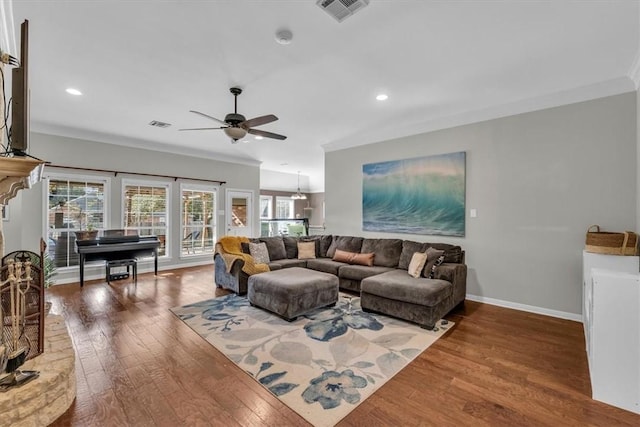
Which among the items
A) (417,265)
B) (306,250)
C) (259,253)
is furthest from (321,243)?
(417,265)

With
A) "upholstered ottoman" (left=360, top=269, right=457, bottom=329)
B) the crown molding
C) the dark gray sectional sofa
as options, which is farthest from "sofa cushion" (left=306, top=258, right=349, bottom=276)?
the crown molding

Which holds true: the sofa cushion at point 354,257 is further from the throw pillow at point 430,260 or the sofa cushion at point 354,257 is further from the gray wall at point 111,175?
the gray wall at point 111,175

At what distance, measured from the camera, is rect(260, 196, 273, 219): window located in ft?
36.5

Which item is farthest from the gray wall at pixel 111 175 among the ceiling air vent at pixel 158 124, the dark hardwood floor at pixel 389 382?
the dark hardwood floor at pixel 389 382

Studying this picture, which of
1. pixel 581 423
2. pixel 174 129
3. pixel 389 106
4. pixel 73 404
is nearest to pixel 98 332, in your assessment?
pixel 73 404

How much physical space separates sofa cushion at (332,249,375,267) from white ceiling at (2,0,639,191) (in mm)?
2222

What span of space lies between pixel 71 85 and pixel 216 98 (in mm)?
1626

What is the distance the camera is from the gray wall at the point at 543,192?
3252mm

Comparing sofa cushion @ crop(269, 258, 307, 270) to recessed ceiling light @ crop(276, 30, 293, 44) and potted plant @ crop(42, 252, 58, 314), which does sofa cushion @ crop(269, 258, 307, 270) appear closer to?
potted plant @ crop(42, 252, 58, 314)

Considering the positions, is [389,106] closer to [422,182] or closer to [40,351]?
[422,182]

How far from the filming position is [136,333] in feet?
10.0

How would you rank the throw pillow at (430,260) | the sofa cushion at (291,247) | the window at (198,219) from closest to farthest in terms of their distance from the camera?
the throw pillow at (430,260), the sofa cushion at (291,247), the window at (198,219)

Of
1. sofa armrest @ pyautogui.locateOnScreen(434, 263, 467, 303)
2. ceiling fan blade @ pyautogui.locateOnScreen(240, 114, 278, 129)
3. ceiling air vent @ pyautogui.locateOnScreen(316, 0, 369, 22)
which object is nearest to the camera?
ceiling air vent @ pyautogui.locateOnScreen(316, 0, 369, 22)

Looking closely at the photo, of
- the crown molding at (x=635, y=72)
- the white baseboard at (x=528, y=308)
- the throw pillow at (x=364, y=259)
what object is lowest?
the white baseboard at (x=528, y=308)
